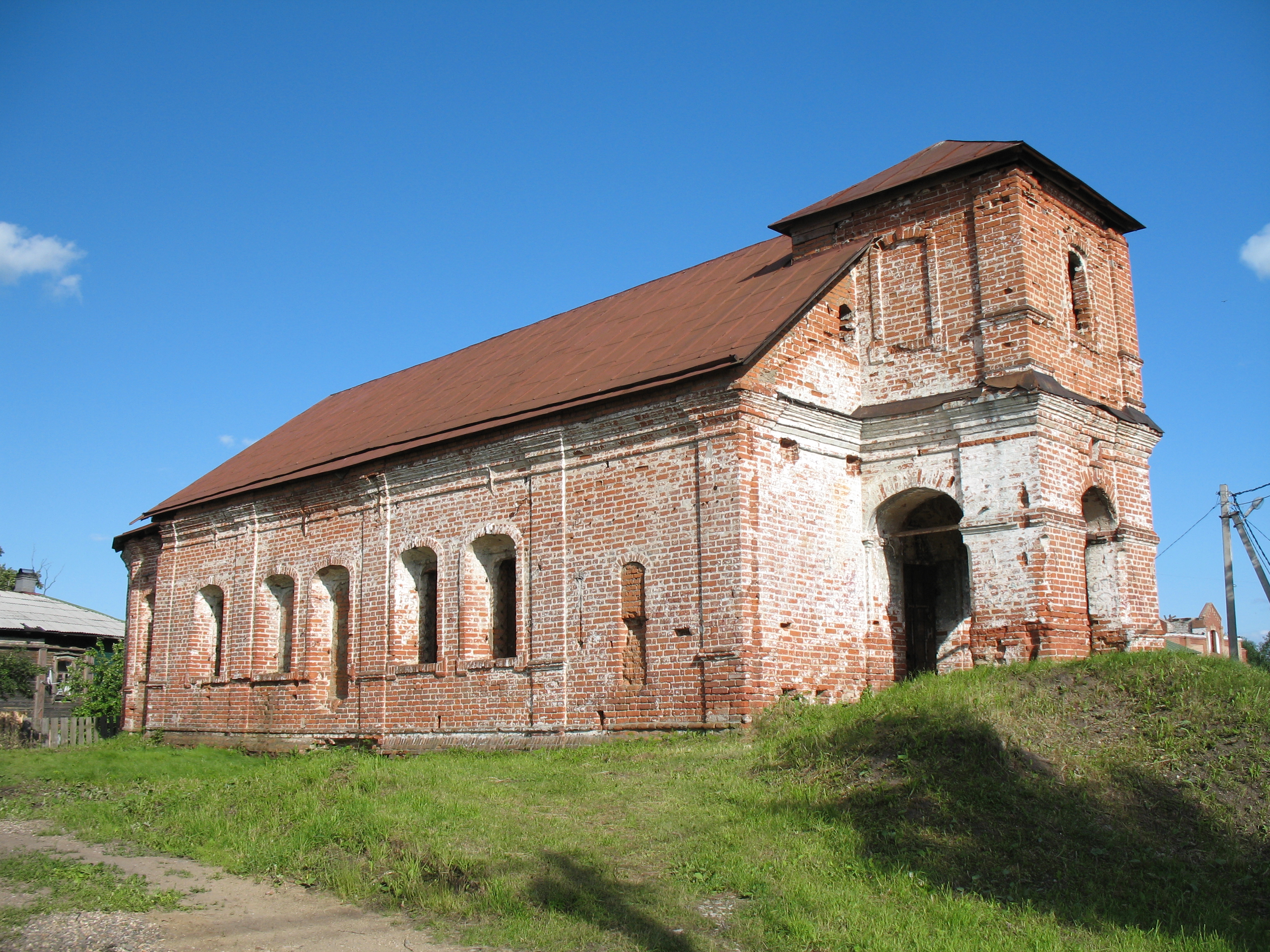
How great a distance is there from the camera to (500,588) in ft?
51.7

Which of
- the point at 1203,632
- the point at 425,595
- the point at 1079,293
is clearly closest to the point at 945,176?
the point at 1079,293

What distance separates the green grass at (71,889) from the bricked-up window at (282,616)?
34.5 feet

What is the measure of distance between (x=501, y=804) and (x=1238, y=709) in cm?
643

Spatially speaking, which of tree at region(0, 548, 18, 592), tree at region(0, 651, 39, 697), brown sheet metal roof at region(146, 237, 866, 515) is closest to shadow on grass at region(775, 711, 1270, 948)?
brown sheet metal roof at region(146, 237, 866, 515)

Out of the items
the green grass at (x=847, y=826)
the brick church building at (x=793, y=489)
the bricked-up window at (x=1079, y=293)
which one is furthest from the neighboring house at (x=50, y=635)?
the bricked-up window at (x=1079, y=293)

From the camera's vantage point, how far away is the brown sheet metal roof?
13.7 meters

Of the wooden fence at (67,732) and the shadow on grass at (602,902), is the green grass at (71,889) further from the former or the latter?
the wooden fence at (67,732)

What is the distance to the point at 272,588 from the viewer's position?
19422 millimetres

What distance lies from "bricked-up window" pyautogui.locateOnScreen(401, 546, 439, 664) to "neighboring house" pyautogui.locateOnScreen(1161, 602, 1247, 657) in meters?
23.9

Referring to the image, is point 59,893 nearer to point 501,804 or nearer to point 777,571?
point 501,804

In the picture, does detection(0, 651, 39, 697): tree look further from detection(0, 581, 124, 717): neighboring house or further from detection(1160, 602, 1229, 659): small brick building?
detection(1160, 602, 1229, 659): small brick building

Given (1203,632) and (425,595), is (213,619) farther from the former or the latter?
(1203,632)

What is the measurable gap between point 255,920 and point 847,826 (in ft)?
14.1

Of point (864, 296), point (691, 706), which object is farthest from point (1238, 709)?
point (864, 296)
